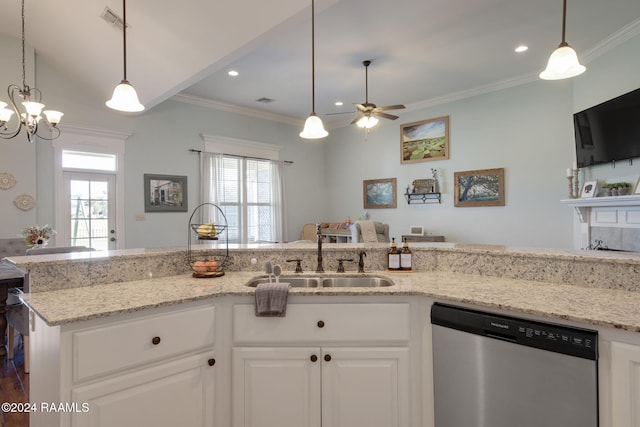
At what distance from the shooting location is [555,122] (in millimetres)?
4824

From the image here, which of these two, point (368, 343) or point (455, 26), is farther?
point (455, 26)

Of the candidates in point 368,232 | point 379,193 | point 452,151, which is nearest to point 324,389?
point 368,232

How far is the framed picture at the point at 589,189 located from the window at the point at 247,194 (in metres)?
4.82

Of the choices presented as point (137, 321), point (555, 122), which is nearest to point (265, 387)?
point (137, 321)

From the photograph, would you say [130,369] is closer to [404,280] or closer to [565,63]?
[404,280]

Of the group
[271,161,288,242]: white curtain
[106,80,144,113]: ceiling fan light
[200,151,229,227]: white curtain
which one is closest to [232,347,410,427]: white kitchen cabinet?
[106,80,144,113]: ceiling fan light

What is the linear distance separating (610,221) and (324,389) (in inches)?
160

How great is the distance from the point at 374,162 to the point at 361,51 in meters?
2.96

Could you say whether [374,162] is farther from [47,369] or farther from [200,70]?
[47,369]

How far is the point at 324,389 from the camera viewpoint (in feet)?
5.47

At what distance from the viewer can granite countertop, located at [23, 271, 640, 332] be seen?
1309 millimetres

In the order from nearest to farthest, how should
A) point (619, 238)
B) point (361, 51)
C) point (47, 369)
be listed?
point (47, 369) < point (619, 238) < point (361, 51)

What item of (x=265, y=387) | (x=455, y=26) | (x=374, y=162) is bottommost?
(x=265, y=387)

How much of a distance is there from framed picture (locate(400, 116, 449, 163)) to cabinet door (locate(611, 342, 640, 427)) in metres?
5.06
